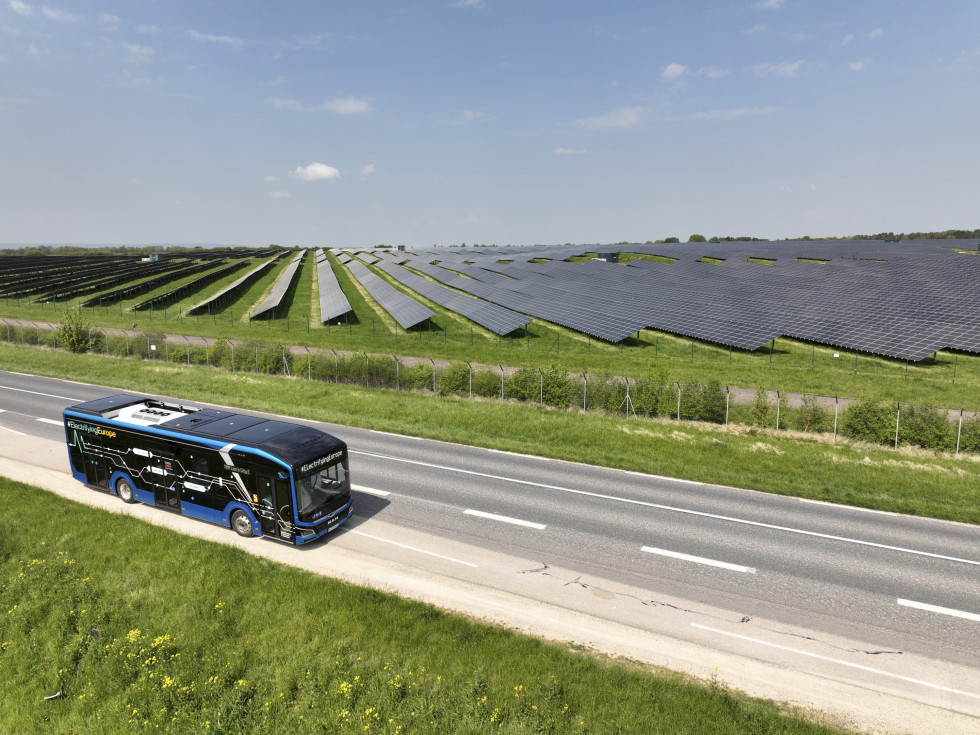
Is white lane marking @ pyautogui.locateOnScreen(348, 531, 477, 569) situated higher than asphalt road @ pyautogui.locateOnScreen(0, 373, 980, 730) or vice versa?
white lane marking @ pyautogui.locateOnScreen(348, 531, 477, 569)

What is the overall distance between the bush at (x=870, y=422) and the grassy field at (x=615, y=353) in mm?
9118

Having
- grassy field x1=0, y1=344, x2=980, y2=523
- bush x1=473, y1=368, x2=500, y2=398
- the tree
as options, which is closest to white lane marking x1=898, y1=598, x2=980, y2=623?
grassy field x1=0, y1=344, x2=980, y2=523

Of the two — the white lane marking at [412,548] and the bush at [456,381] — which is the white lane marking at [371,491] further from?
the bush at [456,381]

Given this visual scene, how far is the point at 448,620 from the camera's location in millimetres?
11383

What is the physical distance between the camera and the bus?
46.9ft

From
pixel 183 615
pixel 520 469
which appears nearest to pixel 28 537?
pixel 183 615

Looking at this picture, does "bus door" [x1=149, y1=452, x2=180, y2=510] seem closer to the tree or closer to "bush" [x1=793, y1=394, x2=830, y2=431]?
"bush" [x1=793, y1=394, x2=830, y2=431]

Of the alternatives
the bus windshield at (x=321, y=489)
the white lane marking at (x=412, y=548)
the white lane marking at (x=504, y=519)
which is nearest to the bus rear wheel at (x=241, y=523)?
the bus windshield at (x=321, y=489)

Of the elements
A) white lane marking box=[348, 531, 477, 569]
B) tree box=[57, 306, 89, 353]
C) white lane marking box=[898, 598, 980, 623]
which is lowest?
white lane marking box=[898, 598, 980, 623]

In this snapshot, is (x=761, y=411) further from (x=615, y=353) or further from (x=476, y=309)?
(x=476, y=309)

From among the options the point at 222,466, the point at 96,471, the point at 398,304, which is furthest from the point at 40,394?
the point at 398,304

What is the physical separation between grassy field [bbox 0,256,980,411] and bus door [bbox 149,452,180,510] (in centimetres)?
2526

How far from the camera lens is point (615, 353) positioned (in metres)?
43.8

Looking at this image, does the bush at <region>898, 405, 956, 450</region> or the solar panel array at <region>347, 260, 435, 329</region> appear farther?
the solar panel array at <region>347, 260, 435, 329</region>
